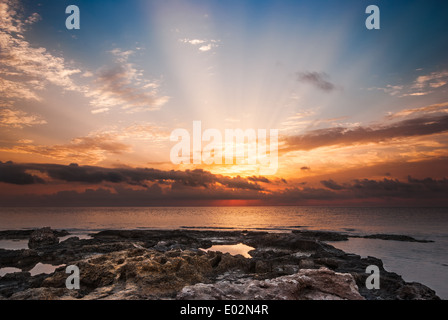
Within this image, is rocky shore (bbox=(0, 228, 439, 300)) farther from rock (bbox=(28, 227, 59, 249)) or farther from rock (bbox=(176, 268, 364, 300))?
rock (bbox=(28, 227, 59, 249))

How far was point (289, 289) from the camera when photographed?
847 centimetres

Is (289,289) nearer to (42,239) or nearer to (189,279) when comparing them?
(189,279)

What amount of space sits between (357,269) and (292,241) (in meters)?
10.7

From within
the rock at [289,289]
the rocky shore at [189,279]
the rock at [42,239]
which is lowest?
the rock at [42,239]

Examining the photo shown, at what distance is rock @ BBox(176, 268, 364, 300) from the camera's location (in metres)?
8.09

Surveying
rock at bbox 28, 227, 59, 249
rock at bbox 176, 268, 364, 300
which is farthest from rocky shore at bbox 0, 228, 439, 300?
rock at bbox 28, 227, 59, 249

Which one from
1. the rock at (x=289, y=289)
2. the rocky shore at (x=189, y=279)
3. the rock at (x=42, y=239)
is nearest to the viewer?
the rock at (x=289, y=289)

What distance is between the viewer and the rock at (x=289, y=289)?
26.5 feet

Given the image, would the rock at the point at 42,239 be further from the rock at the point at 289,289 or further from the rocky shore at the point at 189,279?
the rock at the point at 289,289

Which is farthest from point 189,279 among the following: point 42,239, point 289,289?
point 42,239

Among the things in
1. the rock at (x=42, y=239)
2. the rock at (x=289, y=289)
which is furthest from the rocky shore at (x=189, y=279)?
the rock at (x=42, y=239)
